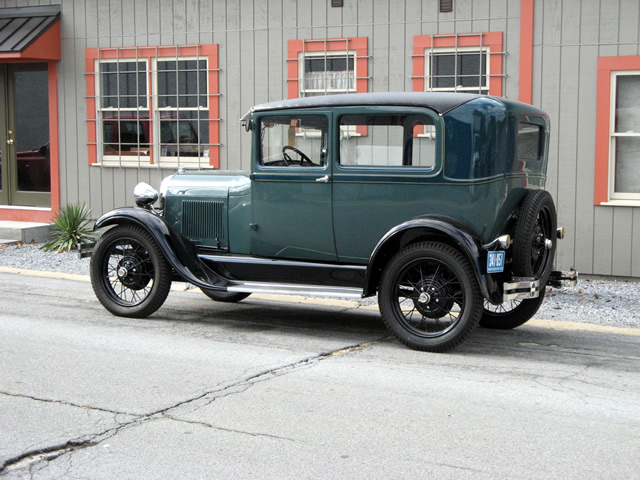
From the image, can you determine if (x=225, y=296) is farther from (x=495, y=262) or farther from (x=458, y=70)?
(x=458, y=70)

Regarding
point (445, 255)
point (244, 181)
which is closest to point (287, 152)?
point (244, 181)

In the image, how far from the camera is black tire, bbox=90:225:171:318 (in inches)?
295

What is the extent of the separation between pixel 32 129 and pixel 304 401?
10774mm

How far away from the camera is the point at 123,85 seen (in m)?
13.3

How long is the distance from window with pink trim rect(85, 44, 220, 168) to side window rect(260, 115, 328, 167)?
17.6 feet

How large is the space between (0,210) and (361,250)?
9583mm

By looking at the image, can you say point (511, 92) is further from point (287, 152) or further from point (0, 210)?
point (0, 210)

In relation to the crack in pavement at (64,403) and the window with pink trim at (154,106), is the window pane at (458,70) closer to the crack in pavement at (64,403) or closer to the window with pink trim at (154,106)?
the window with pink trim at (154,106)

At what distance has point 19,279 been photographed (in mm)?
10250

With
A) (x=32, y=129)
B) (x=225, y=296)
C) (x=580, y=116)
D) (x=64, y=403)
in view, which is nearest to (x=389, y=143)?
(x=225, y=296)

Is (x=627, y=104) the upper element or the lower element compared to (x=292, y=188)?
upper

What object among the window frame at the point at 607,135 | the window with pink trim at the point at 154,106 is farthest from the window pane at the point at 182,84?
the window frame at the point at 607,135

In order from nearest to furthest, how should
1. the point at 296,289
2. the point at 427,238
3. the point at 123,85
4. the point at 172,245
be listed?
the point at 427,238 → the point at 296,289 → the point at 172,245 → the point at 123,85

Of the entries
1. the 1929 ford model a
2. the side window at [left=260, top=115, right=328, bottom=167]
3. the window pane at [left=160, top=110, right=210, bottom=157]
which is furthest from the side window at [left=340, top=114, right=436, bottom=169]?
the window pane at [left=160, top=110, right=210, bottom=157]
